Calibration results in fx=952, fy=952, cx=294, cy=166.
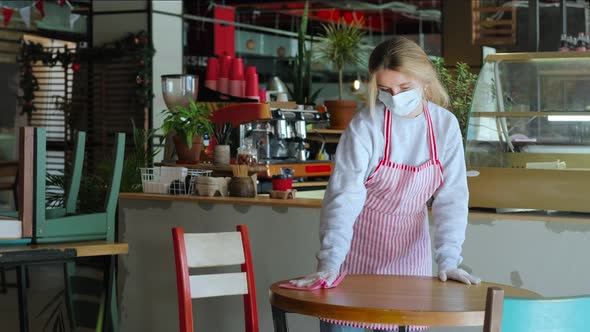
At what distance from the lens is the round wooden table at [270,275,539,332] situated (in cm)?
244

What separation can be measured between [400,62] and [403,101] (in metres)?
0.12

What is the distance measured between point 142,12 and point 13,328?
3.64 m

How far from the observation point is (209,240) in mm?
3363

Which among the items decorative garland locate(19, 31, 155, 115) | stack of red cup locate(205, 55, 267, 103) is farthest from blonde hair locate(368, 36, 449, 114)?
decorative garland locate(19, 31, 155, 115)

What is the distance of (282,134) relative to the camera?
245 inches

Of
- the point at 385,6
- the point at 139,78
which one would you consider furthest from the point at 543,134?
the point at 385,6

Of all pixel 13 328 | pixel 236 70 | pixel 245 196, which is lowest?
pixel 13 328

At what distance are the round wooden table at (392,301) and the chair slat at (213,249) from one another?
482 mm

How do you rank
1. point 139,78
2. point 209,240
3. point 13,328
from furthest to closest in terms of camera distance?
point 139,78 → point 13,328 → point 209,240

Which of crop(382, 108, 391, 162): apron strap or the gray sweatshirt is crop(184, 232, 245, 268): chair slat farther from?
crop(382, 108, 391, 162): apron strap

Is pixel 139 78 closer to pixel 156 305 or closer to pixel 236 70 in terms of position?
pixel 236 70

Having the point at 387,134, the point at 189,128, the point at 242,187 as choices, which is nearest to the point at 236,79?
the point at 189,128

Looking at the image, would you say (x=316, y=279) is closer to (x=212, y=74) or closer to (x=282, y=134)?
(x=282, y=134)

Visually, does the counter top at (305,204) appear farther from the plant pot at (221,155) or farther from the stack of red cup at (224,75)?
the stack of red cup at (224,75)
